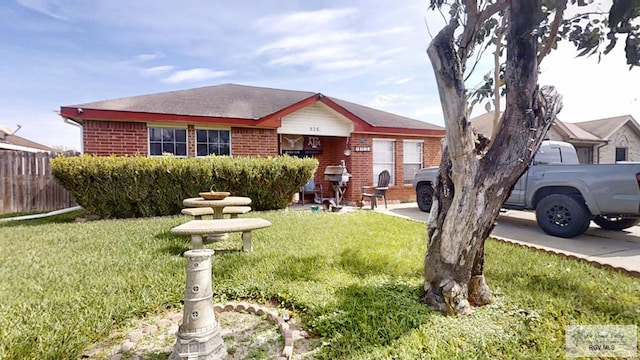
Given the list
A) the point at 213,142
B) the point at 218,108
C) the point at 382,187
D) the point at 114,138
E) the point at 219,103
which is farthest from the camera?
the point at 382,187

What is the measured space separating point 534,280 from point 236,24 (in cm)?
1003

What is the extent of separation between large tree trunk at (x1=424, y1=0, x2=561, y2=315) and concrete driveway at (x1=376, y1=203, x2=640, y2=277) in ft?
8.95

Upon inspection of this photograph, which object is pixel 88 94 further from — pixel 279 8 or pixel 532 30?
pixel 532 30

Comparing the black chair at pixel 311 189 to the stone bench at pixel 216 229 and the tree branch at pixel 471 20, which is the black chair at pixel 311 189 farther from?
the tree branch at pixel 471 20

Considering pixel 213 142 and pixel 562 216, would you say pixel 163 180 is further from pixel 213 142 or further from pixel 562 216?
pixel 562 216

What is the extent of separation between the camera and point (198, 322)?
1970mm

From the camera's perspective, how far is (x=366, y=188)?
10.4 metres

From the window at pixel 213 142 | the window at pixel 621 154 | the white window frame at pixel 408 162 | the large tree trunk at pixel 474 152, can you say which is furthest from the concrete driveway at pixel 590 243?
the window at pixel 621 154

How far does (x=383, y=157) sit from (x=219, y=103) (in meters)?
6.28

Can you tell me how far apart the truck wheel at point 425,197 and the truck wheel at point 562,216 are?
3.03m

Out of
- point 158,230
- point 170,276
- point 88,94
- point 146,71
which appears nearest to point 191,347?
point 170,276

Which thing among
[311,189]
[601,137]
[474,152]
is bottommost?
[311,189]

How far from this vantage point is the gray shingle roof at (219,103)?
840 cm

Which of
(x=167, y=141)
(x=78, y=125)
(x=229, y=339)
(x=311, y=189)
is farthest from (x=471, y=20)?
(x=78, y=125)
